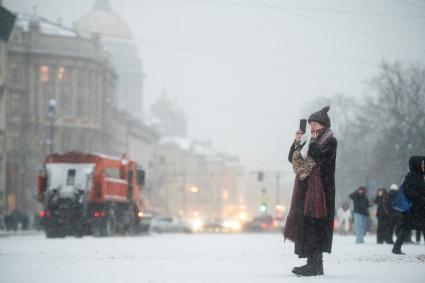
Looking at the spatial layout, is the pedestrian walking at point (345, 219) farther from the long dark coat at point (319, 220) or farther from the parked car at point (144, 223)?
the long dark coat at point (319, 220)

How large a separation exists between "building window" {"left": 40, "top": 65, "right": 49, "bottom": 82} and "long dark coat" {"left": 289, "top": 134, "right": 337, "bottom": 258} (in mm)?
94085

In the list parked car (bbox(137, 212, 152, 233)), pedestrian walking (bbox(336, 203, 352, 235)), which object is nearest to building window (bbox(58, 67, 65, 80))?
parked car (bbox(137, 212, 152, 233))

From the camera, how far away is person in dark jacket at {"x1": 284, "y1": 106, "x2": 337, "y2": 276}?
13164 millimetres

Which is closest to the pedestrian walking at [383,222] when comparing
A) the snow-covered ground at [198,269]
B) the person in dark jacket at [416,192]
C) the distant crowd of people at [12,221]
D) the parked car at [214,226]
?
the snow-covered ground at [198,269]

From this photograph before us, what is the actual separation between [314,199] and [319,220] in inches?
10.8

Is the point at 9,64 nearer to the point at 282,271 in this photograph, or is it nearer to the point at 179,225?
the point at 179,225

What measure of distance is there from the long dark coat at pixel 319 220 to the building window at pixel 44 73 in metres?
94.1

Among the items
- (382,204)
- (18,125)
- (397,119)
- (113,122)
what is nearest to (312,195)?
(382,204)

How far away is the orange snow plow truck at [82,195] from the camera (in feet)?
133

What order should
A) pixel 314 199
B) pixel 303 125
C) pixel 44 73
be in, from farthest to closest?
1. pixel 44 73
2. pixel 303 125
3. pixel 314 199

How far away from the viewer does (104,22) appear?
592ft

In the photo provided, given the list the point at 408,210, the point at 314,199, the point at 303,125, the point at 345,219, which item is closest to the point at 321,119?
the point at 303,125

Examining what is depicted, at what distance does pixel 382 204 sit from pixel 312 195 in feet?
52.6

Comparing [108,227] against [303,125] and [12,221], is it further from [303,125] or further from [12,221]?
[303,125]
